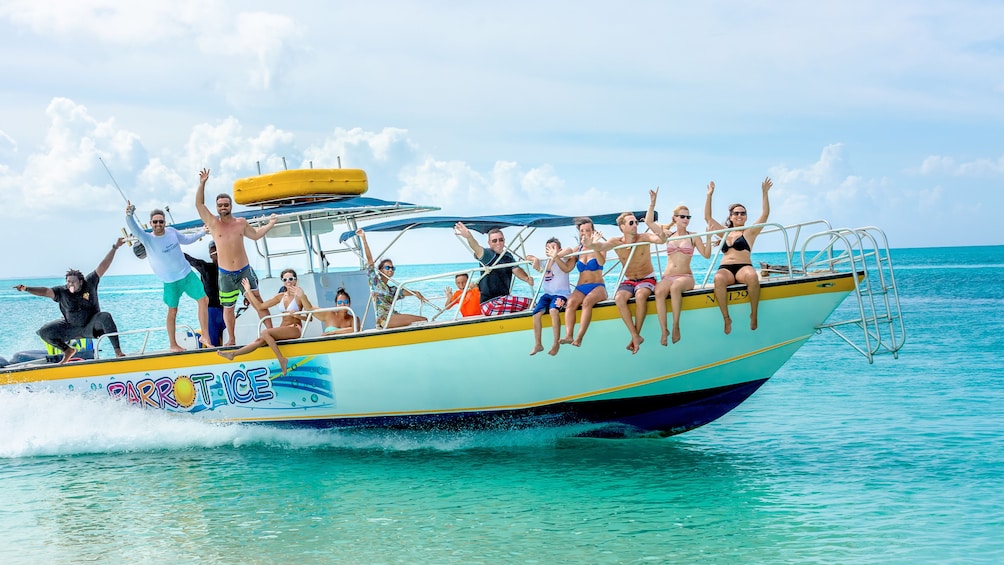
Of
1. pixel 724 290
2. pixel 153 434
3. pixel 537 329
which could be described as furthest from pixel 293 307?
pixel 724 290

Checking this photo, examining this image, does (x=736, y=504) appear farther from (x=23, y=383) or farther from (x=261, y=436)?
(x=23, y=383)

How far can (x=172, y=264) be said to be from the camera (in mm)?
11070

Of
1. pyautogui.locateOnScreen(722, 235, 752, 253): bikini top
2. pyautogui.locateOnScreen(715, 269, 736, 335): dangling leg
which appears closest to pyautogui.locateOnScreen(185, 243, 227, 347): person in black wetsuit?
pyautogui.locateOnScreen(715, 269, 736, 335): dangling leg

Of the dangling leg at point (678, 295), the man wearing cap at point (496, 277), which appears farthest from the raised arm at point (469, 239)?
the dangling leg at point (678, 295)

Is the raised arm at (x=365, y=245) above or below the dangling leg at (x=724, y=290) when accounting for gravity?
above

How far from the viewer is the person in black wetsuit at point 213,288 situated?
37.3 ft

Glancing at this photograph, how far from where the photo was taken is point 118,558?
781 centimetres

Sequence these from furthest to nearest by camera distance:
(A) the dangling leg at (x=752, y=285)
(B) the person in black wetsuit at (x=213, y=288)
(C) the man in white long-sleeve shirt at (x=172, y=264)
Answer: (B) the person in black wetsuit at (x=213, y=288)
(C) the man in white long-sleeve shirt at (x=172, y=264)
(A) the dangling leg at (x=752, y=285)

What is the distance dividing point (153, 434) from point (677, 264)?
6.85m

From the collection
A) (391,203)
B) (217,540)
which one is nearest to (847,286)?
(391,203)

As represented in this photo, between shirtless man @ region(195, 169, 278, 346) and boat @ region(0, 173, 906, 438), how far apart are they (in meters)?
0.49

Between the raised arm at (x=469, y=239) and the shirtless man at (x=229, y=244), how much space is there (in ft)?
7.13

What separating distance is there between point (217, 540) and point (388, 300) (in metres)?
3.41

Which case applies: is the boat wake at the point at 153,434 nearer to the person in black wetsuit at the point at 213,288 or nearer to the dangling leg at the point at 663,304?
the person in black wetsuit at the point at 213,288
